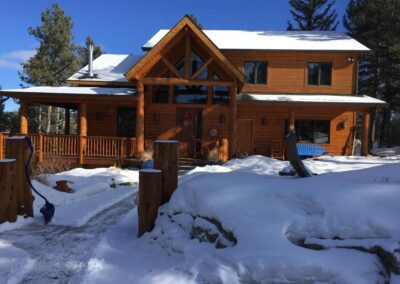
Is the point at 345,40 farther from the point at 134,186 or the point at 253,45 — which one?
the point at 134,186

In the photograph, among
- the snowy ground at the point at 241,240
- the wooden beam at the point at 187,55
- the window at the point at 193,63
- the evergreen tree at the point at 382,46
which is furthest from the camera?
the evergreen tree at the point at 382,46

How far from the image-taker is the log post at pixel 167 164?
474 centimetres

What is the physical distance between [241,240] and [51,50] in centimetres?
3428

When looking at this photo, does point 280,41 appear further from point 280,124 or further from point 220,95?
point 220,95

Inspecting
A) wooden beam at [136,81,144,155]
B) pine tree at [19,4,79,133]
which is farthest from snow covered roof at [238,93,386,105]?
pine tree at [19,4,79,133]

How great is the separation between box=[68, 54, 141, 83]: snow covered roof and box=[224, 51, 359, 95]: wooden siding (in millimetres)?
5628

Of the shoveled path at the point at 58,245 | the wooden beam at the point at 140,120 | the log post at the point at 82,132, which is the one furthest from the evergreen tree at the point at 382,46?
the shoveled path at the point at 58,245

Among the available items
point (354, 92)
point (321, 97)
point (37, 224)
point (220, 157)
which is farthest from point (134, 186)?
point (354, 92)

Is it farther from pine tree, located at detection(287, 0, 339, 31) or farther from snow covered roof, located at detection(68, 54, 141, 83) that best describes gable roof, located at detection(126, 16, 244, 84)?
pine tree, located at detection(287, 0, 339, 31)

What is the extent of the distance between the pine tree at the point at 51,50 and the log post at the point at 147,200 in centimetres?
3013

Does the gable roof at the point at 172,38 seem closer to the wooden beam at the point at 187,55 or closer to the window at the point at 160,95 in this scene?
the wooden beam at the point at 187,55

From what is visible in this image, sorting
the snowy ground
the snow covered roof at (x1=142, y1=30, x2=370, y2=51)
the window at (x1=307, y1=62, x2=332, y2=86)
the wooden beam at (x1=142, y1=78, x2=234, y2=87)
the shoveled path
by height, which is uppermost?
the snow covered roof at (x1=142, y1=30, x2=370, y2=51)

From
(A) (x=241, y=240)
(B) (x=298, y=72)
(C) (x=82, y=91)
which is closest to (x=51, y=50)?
(C) (x=82, y=91)

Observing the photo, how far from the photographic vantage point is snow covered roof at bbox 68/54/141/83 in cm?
1742
